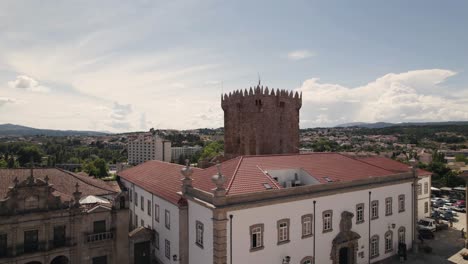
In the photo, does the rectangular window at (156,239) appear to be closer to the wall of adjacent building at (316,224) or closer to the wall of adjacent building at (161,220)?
the wall of adjacent building at (161,220)

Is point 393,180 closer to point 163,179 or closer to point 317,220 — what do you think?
point 317,220

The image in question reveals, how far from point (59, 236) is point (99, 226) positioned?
2.59 m

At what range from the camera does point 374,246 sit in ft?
80.7

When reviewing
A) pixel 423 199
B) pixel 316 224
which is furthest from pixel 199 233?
pixel 423 199

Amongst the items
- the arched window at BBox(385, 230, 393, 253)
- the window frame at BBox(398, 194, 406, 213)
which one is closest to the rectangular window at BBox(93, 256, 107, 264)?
the arched window at BBox(385, 230, 393, 253)

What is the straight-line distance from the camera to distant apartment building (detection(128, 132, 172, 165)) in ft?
469

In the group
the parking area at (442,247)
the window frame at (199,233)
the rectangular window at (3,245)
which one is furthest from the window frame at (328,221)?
the rectangular window at (3,245)

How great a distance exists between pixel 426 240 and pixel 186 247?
2503cm

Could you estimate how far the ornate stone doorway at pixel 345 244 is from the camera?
21.7m

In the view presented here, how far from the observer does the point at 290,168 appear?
2339 centimetres

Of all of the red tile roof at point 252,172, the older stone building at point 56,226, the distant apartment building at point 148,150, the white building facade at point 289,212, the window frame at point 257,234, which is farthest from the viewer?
the distant apartment building at point 148,150

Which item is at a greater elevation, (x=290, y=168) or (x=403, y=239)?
(x=290, y=168)

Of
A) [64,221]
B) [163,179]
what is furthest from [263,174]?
[64,221]

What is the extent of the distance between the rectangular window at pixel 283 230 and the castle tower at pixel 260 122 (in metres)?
12.9
